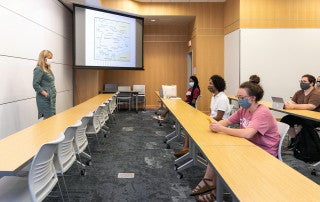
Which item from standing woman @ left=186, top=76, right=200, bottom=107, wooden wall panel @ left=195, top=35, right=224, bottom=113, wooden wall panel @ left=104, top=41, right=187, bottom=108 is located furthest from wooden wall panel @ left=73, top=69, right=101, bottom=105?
standing woman @ left=186, top=76, right=200, bottom=107

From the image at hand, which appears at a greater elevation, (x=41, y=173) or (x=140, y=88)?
(x=140, y=88)

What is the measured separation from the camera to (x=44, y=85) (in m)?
5.05

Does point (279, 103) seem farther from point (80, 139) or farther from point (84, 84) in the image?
point (84, 84)

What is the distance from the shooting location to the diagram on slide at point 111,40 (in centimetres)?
865

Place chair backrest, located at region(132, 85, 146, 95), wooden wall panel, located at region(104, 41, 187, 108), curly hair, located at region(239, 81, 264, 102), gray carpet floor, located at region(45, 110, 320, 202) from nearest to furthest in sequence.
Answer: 1. curly hair, located at region(239, 81, 264, 102)
2. gray carpet floor, located at region(45, 110, 320, 202)
3. chair backrest, located at region(132, 85, 146, 95)
4. wooden wall panel, located at region(104, 41, 187, 108)

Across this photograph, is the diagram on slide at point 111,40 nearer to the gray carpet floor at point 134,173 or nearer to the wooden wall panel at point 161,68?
the wooden wall panel at point 161,68

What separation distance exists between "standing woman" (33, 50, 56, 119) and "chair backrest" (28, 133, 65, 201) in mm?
2819

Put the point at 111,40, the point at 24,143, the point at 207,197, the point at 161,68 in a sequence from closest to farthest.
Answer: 1. the point at 24,143
2. the point at 207,197
3. the point at 111,40
4. the point at 161,68

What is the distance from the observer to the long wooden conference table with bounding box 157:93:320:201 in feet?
4.89

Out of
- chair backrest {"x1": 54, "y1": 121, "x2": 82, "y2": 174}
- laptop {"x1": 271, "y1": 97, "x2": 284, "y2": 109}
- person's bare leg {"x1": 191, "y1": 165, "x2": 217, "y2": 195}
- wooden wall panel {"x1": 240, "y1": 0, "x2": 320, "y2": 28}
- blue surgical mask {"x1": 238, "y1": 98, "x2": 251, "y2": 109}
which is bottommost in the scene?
person's bare leg {"x1": 191, "y1": 165, "x2": 217, "y2": 195}

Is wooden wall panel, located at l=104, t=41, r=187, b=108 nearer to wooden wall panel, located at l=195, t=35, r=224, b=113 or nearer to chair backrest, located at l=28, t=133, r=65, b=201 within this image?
wooden wall panel, located at l=195, t=35, r=224, b=113

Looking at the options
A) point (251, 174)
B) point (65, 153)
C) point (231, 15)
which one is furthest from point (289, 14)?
point (251, 174)

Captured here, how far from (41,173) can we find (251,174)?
4.62 feet

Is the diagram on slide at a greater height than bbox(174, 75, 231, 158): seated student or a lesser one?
greater
